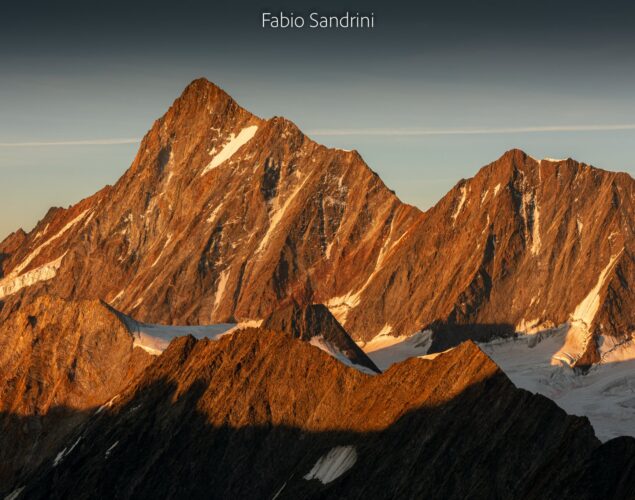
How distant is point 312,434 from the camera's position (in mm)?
158875

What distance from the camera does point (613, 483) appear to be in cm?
11250

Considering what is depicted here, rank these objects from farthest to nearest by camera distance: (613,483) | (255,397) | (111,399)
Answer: (111,399), (255,397), (613,483)

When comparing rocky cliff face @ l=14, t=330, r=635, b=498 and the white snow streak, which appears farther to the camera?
the white snow streak

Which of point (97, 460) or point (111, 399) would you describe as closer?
point (97, 460)

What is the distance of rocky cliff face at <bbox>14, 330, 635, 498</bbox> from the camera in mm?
128250

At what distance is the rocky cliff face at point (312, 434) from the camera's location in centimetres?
12825

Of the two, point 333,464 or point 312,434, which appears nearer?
point 333,464

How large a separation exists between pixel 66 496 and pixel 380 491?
3687cm

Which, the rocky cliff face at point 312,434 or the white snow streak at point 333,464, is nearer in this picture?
the rocky cliff face at point 312,434

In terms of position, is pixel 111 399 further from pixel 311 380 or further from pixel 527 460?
pixel 527 460

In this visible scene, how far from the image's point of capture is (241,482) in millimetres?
157750

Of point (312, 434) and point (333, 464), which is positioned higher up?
point (312, 434)

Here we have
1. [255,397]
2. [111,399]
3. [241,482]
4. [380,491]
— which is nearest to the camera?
[380,491]

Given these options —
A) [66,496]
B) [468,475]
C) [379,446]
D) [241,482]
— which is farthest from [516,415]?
[66,496]
